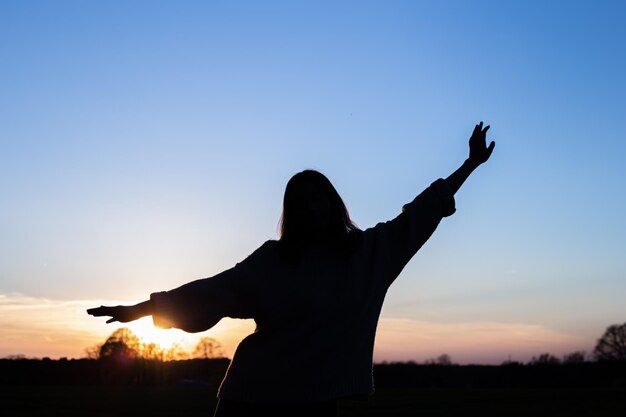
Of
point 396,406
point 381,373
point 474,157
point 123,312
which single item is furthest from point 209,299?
point 381,373

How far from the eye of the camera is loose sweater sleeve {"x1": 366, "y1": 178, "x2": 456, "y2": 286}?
127 inches

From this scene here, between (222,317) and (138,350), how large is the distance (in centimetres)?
4333

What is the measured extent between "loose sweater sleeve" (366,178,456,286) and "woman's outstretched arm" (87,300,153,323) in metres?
0.97

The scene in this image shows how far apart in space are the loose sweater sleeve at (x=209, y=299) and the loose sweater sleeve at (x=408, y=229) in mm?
501

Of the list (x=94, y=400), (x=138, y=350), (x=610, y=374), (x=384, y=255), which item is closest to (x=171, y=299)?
(x=384, y=255)

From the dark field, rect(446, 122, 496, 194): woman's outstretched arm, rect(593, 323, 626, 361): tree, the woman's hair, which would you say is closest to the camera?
the woman's hair

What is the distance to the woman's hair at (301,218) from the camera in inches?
122

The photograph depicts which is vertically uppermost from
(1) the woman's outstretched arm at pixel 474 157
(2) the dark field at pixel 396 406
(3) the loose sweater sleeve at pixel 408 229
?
(1) the woman's outstretched arm at pixel 474 157

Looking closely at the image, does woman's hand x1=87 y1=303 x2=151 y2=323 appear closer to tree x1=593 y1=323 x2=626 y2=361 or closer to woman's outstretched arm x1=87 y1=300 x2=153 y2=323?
woman's outstretched arm x1=87 y1=300 x2=153 y2=323

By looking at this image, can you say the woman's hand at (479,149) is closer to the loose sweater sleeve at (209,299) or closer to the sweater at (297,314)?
the sweater at (297,314)

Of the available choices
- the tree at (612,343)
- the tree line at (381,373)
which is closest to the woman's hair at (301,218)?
the tree line at (381,373)

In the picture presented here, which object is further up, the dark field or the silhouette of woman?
the silhouette of woman

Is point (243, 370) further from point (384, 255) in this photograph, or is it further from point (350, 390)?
point (384, 255)

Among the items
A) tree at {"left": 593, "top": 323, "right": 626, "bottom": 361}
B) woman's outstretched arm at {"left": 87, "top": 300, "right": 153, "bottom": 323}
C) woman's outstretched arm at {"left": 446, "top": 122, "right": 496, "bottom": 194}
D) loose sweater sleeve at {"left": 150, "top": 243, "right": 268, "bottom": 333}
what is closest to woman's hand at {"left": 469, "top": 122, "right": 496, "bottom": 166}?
woman's outstretched arm at {"left": 446, "top": 122, "right": 496, "bottom": 194}
